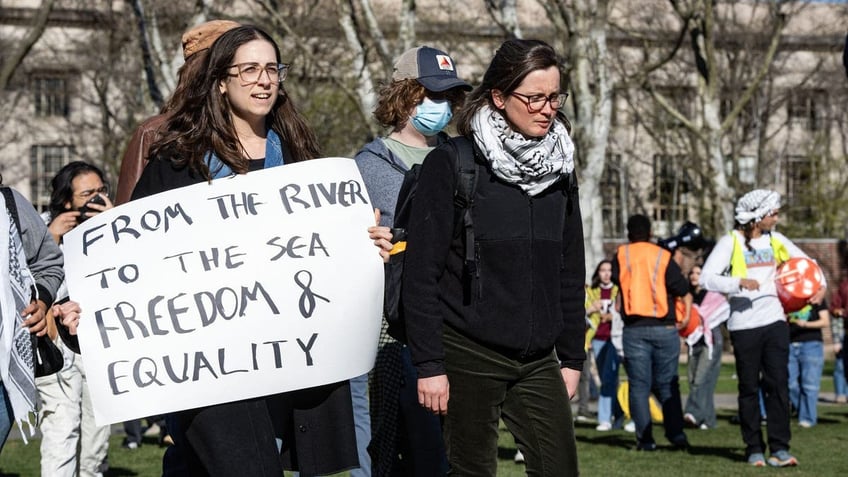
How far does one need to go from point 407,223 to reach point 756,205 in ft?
20.9

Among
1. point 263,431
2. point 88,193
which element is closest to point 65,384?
point 88,193

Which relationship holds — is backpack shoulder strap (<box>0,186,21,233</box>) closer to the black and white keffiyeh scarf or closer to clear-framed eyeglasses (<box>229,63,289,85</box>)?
the black and white keffiyeh scarf

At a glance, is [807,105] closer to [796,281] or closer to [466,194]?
[796,281]

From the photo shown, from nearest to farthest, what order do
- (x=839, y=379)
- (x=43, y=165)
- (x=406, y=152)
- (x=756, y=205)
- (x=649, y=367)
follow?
1. (x=406, y=152)
2. (x=756, y=205)
3. (x=649, y=367)
4. (x=839, y=379)
5. (x=43, y=165)

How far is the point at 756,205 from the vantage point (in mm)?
11242

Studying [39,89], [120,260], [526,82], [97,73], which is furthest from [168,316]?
[39,89]

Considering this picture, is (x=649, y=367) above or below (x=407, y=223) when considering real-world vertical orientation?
below

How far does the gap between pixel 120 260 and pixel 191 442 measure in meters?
0.64

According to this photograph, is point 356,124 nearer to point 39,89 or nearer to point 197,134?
point 39,89

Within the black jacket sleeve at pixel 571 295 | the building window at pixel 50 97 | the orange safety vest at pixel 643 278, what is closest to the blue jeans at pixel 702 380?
the orange safety vest at pixel 643 278

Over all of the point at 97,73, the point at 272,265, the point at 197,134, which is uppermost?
the point at 97,73

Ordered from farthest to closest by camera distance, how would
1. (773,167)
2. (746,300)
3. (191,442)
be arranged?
1. (773,167)
2. (746,300)
3. (191,442)

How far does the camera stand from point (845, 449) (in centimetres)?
1312

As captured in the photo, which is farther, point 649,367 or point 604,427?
point 604,427
